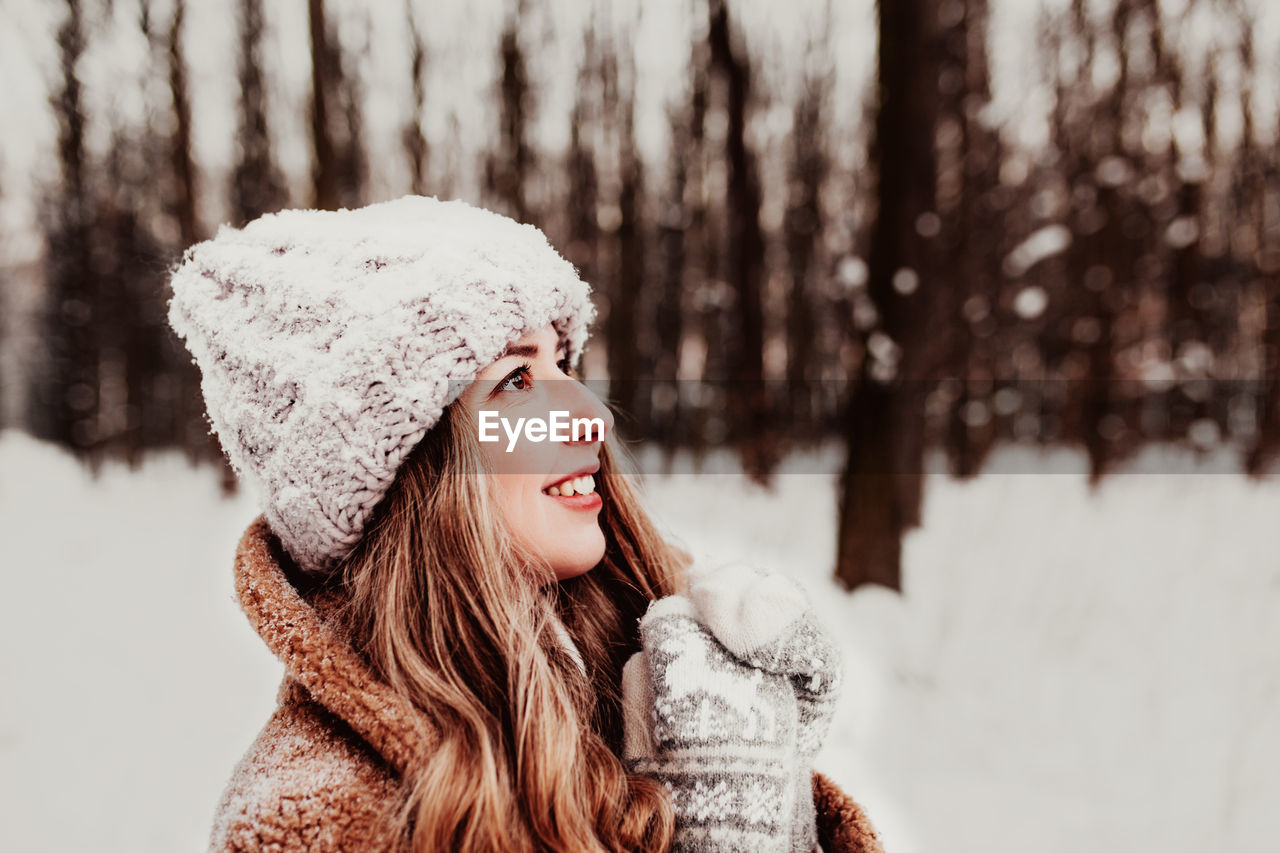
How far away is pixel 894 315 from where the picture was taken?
4.40 m

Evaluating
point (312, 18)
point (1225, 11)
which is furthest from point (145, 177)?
point (1225, 11)

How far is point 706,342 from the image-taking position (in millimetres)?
13336

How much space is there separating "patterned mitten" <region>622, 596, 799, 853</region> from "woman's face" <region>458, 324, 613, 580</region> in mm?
264

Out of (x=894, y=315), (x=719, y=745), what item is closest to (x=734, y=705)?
(x=719, y=745)

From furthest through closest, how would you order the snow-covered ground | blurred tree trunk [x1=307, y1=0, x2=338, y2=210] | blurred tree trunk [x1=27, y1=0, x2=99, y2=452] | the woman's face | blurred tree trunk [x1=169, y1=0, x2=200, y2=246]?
blurred tree trunk [x1=169, y1=0, x2=200, y2=246] < blurred tree trunk [x1=27, y1=0, x2=99, y2=452] < blurred tree trunk [x1=307, y1=0, x2=338, y2=210] < the snow-covered ground < the woman's face

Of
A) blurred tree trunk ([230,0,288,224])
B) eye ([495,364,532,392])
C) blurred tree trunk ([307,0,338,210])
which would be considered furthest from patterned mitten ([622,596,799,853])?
blurred tree trunk ([230,0,288,224])

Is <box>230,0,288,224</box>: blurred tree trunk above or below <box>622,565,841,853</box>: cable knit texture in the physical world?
above

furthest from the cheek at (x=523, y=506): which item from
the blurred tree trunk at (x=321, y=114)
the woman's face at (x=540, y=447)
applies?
the blurred tree trunk at (x=321, y=114)

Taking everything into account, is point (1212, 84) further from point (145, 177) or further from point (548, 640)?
point (145, 177)

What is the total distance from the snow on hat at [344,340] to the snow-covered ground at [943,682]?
703 millimetres

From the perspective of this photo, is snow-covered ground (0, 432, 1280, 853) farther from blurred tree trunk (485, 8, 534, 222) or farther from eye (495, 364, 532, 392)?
blurred tree trunk (485, 8, 534, 222)

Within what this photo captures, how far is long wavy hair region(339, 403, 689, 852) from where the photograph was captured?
1129mm

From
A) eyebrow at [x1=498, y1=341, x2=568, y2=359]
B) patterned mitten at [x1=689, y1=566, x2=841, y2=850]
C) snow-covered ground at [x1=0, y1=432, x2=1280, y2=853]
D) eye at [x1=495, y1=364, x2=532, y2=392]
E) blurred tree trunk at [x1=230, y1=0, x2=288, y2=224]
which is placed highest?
blurred tree trunk at [x1=230, y1=0, x2=288, y2=224]

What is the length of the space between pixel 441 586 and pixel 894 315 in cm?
371
